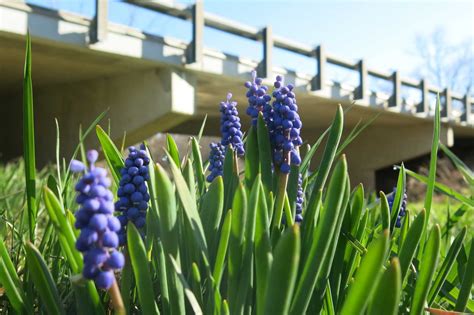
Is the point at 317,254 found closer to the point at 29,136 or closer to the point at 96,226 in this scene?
the point at 96,226

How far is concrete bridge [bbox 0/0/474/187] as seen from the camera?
8914 mm

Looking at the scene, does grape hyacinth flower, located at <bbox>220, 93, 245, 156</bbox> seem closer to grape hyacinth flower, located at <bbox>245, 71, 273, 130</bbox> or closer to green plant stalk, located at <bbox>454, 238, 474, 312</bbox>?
grape hyacinth flower, located at <bbox>245, 71, 273, 130</bbox>

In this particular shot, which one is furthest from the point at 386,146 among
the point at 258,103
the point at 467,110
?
the point at 258,103

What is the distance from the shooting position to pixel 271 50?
12.0m

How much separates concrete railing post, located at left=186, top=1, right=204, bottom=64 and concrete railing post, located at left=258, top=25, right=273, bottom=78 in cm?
174

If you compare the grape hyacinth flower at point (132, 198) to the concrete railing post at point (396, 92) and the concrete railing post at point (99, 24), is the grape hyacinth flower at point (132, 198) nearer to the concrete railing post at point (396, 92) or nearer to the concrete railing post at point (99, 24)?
the concrete railing post at point (99, 24)

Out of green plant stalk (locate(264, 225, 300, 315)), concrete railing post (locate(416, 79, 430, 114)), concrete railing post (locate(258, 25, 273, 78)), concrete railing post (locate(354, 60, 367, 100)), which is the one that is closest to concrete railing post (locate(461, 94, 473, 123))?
concrete railing post (locate(416, 79, 430, 114))

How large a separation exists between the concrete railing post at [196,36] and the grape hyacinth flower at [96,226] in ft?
32.6

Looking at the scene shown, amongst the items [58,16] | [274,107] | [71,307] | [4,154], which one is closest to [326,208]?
[274,107]

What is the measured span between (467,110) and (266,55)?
10.4m

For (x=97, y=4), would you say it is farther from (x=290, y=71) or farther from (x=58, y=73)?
(x=290, y=71)

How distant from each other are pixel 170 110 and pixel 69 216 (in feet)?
30.4

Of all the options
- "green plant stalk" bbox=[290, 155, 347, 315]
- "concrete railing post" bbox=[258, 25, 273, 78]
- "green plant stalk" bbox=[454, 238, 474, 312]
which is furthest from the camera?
"concrete railing post" bbox=[258, 25, 273, 78]

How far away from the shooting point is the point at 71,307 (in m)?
1.04
